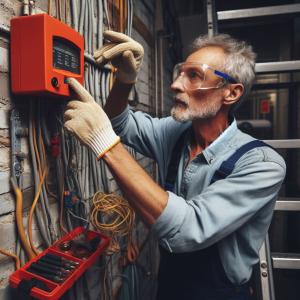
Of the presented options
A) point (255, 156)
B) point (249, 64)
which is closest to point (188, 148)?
point (255, 156)

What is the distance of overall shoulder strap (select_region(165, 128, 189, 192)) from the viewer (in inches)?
51.3

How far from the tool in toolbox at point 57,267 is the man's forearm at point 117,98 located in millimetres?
546

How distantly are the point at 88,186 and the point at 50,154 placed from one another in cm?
30

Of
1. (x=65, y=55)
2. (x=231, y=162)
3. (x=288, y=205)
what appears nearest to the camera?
(x=65, y=55)

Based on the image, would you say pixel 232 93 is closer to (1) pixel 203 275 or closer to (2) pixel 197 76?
(2) pixel 197 76

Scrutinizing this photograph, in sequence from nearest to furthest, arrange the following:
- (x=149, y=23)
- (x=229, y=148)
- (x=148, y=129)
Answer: (x=229, y=148)
(x=148, y=129)
(x=149, y=23)

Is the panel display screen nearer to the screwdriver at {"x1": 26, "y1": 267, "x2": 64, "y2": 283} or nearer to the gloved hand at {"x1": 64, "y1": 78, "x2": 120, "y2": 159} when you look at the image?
the gloved hand at {"x1": 64, "y1": 78, "x2": 120, "y2": 159}

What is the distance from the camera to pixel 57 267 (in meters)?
0.90

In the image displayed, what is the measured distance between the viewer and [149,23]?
260 cm

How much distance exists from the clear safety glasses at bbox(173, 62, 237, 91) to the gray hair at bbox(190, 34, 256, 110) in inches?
1.3

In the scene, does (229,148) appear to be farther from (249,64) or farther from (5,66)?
(5,66)

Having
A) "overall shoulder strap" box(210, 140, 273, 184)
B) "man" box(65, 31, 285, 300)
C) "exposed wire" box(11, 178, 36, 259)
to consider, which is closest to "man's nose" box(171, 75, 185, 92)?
"man" box(65, 31, 285, 300)

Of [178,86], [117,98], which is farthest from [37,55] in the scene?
[178,86]

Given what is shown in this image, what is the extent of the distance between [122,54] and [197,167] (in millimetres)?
558
